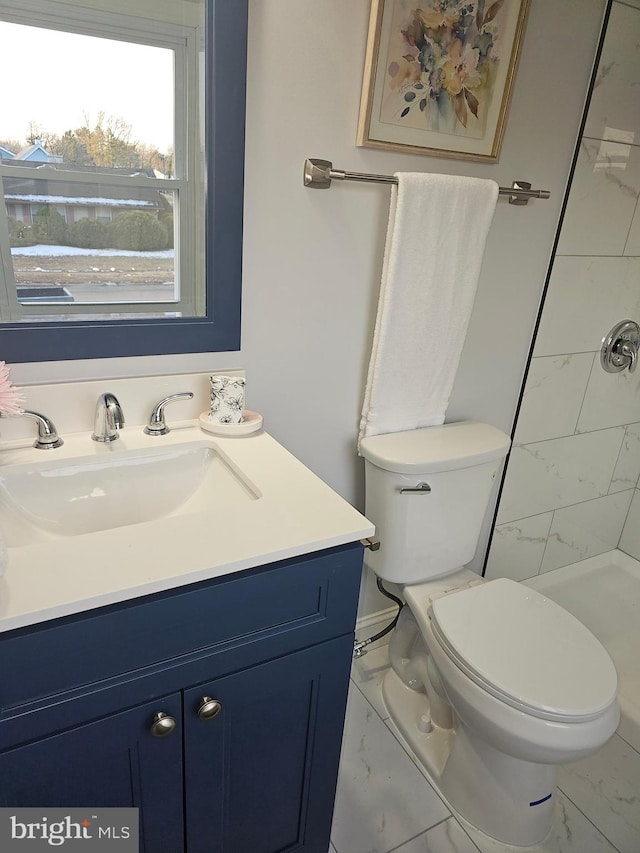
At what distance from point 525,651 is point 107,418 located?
3.43ft

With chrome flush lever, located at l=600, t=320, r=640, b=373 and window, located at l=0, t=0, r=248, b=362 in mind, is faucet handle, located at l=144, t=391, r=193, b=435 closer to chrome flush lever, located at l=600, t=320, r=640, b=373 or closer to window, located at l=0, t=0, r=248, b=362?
window, located at l=0, t=0, r=248, b=362

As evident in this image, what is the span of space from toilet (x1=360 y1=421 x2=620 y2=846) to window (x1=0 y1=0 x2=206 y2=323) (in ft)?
2.25

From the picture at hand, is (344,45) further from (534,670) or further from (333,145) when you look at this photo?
(534,670)

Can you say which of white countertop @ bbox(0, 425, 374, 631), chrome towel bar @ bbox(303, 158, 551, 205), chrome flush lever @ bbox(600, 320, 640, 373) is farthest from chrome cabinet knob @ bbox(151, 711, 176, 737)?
chrome flush lever @ bbox(600, 320, 640, 373)

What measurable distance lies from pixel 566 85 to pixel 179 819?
1.87 metres

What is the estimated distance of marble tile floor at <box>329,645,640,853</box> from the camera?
4.48 feet

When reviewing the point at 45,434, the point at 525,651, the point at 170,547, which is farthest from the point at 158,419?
the point at 525,651

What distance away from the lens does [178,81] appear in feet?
3.61

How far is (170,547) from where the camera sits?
0.86 m

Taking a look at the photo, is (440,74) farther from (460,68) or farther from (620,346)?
(620,346)

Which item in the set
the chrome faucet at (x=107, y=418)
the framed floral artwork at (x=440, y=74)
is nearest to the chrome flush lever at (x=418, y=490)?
the chrome faucet at (x=107, y=418)

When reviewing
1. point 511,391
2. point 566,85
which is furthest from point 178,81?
point 511,391

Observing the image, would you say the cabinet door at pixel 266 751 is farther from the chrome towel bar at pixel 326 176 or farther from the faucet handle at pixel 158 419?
the chrome towel bar at pixel 326 176

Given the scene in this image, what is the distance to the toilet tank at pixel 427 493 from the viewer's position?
4.72 feet
